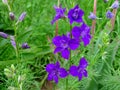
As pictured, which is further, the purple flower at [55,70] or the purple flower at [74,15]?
the purple flower at [55,70]

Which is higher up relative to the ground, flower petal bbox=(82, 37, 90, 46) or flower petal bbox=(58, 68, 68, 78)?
flower petal bbox=(82, 37, 90, 46)

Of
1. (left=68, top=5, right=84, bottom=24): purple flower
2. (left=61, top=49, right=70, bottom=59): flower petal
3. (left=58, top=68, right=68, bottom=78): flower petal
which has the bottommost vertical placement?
(left=58, top=68, right=68, bottom=78): flower petal

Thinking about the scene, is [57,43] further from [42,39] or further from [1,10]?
[1,10]

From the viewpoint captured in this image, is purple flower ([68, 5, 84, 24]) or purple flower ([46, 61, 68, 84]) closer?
purple flower ([68, 5, 84, 24])

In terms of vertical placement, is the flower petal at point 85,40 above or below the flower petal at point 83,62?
above

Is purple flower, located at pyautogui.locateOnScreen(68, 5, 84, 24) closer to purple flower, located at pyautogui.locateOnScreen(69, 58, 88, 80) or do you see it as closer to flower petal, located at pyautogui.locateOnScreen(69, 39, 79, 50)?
flower petal, located at pyautogui.locateOnScreen(69, 39, 79, 50)

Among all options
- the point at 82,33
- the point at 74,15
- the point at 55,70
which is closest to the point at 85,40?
the point at 82,33

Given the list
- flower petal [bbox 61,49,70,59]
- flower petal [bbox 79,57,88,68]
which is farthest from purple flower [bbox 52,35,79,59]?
flower petal [bbox 79,57,88,68]

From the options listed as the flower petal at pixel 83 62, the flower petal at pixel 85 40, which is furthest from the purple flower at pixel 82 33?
the flower petal at pixel 83 62

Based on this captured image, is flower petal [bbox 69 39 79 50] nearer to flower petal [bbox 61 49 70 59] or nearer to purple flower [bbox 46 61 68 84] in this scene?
flower petal [bbox 61 49 70 59]

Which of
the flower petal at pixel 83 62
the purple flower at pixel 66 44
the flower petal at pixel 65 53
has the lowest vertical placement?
the flower petal at pixel 83 62

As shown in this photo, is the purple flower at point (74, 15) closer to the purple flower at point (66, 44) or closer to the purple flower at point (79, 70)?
the purple flower at point (66, 44)

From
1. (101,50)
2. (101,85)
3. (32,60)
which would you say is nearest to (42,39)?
(32,60)
